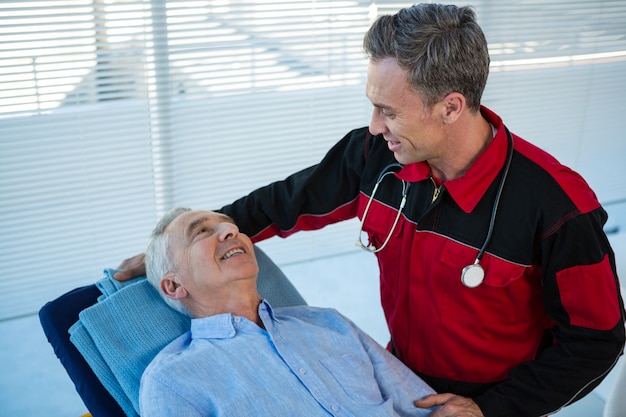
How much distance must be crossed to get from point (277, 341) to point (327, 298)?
1.76 m

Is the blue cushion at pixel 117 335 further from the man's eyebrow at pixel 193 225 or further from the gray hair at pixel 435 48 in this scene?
the gray hair at pixel 435 48

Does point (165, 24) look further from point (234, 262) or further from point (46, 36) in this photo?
point (234, 262)

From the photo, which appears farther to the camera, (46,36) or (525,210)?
(46,36)

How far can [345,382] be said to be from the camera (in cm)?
182

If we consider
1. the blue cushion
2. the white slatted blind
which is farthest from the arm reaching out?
the white slatted blind

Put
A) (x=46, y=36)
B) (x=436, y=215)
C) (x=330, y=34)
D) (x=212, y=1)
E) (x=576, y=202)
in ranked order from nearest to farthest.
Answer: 1. (x=576, y=202)
2. (x=436, y=215)
3. (x=46, y=36)
4. (x=212, y=1)
5. (x=330, y=34)

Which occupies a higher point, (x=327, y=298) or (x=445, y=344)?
(x=445, y=344)

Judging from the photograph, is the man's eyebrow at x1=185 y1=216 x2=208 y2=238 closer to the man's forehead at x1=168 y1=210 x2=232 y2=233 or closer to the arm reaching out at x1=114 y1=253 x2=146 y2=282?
the man's forehead at x1=168 y1=210 x2=232 y2=233

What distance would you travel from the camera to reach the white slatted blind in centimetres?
298

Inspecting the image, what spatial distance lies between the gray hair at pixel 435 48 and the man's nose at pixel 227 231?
584 millimetres

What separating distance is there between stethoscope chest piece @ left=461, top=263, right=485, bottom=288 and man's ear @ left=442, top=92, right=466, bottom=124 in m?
0.34

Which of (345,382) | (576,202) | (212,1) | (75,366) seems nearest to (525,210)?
(576,202)

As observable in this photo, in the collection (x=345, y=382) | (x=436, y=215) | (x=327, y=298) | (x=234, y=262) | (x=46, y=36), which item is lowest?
(x=327, y=298)

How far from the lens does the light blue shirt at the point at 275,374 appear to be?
1631 millimetres
